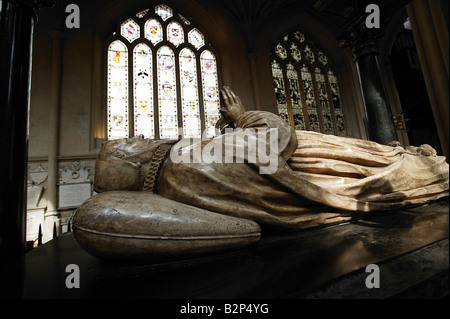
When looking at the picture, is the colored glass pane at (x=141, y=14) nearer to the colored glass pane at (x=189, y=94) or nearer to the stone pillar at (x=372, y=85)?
the colored glass pane at (x=189, y=94)

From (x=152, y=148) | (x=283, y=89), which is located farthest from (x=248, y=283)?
(x=283, y=89)

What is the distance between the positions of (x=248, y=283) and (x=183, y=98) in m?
6.53

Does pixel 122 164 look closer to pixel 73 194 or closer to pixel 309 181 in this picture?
pixel 309 181

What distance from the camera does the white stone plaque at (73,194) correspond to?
17.3 feet

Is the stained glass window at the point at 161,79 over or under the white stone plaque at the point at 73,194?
over

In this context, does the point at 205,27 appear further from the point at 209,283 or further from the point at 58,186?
the point at 209,283

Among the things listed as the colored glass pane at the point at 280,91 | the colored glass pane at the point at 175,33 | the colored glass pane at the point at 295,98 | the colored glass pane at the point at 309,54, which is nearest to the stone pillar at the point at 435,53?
the colored glass pane at the point at 280,91

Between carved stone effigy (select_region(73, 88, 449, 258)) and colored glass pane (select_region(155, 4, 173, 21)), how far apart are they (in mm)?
6772

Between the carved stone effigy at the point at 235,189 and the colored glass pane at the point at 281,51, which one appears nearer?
the carved stone effigy at the point at 235,189

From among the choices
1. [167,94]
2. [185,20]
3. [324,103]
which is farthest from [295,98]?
[185,20]

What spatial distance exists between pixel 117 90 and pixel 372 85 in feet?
19.4

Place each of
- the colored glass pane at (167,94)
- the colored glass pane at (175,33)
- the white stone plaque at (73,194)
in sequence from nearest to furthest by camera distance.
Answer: the white stone plaque at (73,194), the colored glass pane at (167,94), the colored glass pane at (175,33)

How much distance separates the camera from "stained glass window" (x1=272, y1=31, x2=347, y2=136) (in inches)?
306

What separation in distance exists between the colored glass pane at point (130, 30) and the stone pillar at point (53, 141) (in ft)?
5.10
